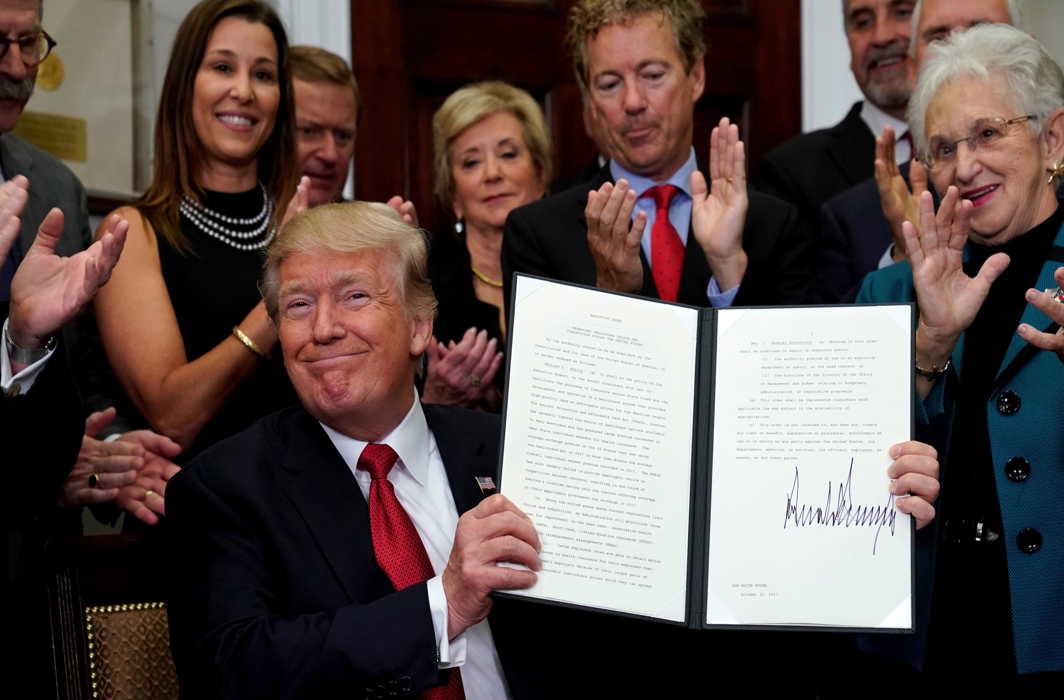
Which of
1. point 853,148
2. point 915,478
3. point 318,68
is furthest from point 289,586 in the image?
point 853,148

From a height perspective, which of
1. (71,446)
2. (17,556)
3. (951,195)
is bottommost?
(17,556)

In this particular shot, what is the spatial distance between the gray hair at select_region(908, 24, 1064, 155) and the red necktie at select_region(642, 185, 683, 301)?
2.20 feet

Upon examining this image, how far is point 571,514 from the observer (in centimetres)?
224

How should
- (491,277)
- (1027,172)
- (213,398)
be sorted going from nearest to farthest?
(1027,172), (213,398), (491,277)

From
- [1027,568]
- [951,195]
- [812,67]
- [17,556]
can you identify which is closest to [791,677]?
[1027,568]

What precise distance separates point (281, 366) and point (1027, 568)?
1682 millimetres

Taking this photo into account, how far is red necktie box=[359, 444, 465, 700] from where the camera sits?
2355 mm

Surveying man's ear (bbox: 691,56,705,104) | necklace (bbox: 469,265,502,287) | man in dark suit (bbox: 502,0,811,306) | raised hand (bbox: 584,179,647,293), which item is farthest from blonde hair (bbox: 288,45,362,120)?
raised hand (bbox: 584,179,647,293)

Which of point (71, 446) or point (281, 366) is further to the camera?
point (281, 366)

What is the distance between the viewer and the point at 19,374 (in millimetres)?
2557

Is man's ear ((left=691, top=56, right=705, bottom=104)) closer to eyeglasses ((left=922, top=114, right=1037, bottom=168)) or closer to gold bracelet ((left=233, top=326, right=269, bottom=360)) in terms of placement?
eyeglasses ((left=922, top=114, right=1037, bottom=168))

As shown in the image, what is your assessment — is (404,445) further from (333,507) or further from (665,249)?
(665,249)

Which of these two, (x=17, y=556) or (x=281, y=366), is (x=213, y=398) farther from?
(x=17, y=556)
